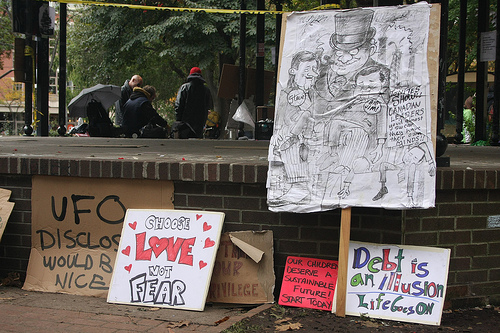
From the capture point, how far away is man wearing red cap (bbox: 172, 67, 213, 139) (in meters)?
11.2

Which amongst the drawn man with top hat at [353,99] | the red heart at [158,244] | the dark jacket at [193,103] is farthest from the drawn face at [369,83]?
the dark jacket at [193,103]

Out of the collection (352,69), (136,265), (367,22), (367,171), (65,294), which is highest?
(367,22)

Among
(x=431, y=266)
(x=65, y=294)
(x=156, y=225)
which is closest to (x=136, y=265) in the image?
(x=156, y=225)

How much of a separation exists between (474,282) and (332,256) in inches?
41.1

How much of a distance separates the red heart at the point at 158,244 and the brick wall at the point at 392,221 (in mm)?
303

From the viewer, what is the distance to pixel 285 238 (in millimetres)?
4062

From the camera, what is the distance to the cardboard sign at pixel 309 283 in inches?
150

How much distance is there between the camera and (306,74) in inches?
147

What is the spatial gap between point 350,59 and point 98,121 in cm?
1055

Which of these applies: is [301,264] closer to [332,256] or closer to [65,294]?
[332,256]

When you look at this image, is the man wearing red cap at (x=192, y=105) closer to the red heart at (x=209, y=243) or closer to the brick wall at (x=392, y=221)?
the brick wall at (x=392, y=221)

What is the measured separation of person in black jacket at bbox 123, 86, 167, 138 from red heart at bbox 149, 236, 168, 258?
744cm

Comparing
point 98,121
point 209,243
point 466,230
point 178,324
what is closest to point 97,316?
point 178,324

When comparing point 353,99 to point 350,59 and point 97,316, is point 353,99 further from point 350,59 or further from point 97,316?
point 97,316
